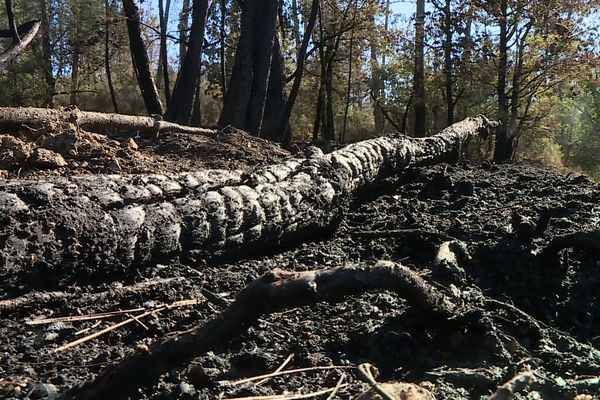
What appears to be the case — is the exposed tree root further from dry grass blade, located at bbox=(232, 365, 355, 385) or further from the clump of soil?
the clump of soil

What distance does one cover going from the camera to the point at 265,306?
1774 mm

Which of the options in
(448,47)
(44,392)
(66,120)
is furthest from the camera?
(448,47)

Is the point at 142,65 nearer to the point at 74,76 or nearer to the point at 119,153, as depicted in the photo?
the point at 119,153

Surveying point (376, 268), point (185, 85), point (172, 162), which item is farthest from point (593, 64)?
point (376, 268)

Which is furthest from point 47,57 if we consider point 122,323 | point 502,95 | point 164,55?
point 122,323

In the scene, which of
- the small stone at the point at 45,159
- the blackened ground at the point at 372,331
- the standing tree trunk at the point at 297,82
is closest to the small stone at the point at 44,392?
the blackened ground at the point at 372,331

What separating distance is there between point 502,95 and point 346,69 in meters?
9.79

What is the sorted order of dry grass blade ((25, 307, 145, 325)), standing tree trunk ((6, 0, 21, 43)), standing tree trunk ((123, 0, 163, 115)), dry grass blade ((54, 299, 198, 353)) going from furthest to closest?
standing tree trunk ((123, 0, 163, 115)) < standing tree trunk ((6, 0, 21, 43)) < dry grass blade ((25, 307, 145, 325)) < dry grass blade ((54, 299, 198, 353))

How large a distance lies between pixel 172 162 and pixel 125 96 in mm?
22948

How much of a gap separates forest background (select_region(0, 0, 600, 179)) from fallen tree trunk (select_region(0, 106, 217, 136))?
10.7ft

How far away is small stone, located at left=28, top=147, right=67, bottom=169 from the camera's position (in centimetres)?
459

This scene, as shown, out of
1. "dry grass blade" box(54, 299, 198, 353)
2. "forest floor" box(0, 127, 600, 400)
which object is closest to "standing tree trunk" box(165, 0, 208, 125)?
"forest floor" box(0, 127, 600, 400)

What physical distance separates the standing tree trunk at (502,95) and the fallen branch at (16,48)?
1205cm

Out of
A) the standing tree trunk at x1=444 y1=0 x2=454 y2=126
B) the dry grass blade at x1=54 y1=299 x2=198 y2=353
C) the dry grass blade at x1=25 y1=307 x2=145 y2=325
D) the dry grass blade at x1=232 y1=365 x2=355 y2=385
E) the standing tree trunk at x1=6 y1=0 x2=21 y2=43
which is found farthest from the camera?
the standing tree trunk at x1=444 y1=0 x2=454 y2=126
